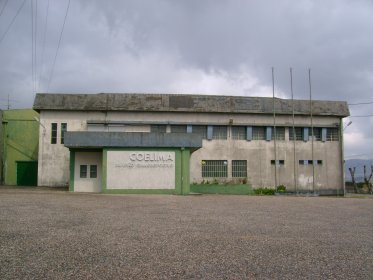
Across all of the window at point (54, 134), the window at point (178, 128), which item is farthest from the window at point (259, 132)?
Result: the window at point (54, 134)

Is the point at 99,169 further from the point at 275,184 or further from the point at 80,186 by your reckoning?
the point at 275,184

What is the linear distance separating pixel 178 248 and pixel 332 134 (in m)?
33.6

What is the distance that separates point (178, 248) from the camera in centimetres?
803

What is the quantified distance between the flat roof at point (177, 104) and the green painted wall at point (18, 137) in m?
6.60

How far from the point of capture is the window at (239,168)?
119ft

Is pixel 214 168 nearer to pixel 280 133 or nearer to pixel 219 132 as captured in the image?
pixel 219 132

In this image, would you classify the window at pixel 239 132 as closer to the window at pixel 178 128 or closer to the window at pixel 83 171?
the window at pixel 178 128

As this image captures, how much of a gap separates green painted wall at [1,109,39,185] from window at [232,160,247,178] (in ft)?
61.7

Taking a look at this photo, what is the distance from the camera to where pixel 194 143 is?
27.7 m

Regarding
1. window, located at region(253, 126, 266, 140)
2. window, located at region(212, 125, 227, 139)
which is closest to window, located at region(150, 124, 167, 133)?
window, located at region(212, 125, 227, 139)

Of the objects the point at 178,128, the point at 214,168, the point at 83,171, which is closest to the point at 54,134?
the point at 83,171

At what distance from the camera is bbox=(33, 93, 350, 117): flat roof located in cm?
3484

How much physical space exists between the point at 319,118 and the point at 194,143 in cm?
1582

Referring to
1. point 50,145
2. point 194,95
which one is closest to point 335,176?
point 194,95
